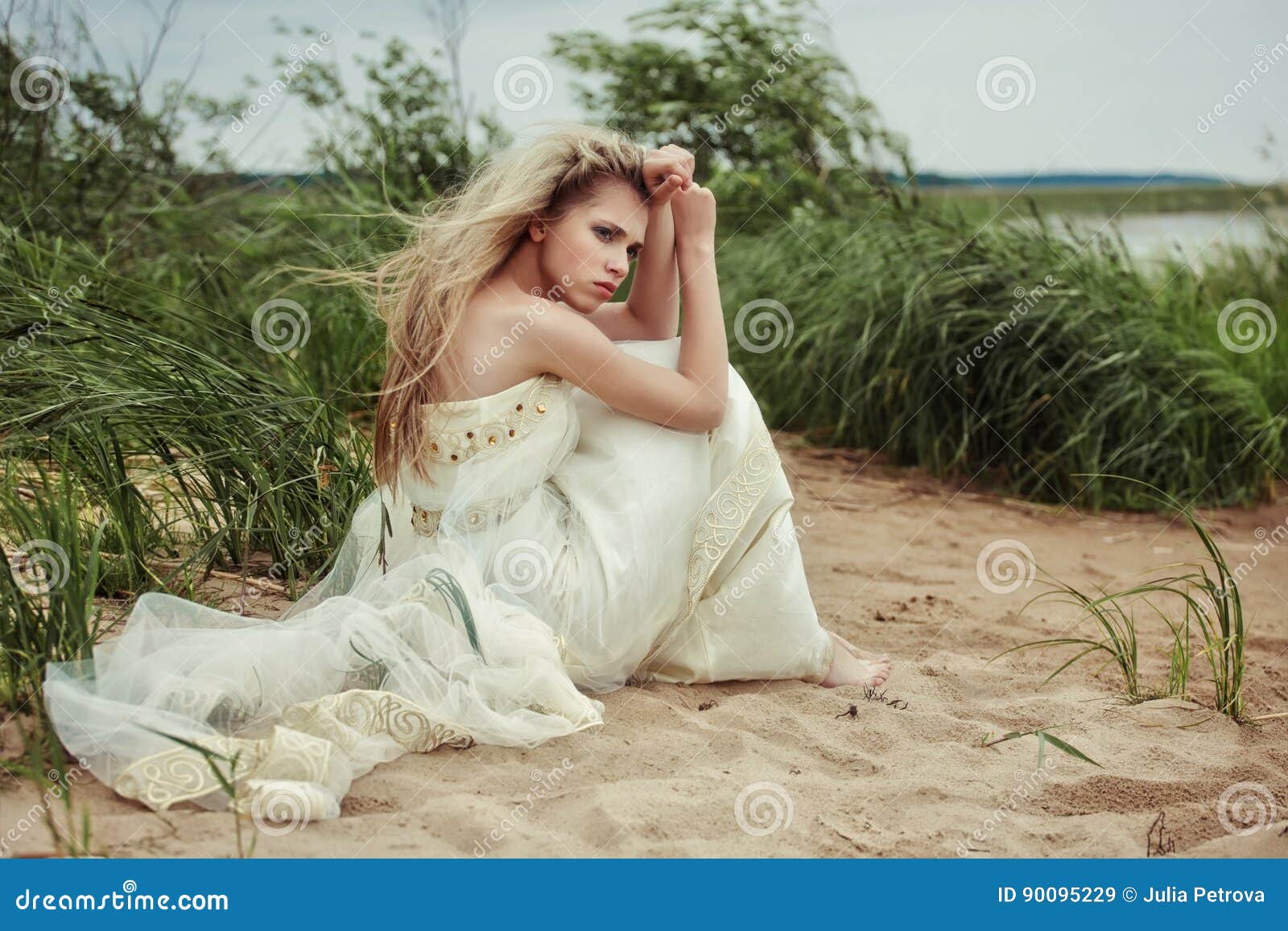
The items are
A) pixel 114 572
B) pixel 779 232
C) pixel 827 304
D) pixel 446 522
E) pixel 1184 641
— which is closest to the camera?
pixel 446 522

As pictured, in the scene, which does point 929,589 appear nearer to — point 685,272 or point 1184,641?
point 1184,641

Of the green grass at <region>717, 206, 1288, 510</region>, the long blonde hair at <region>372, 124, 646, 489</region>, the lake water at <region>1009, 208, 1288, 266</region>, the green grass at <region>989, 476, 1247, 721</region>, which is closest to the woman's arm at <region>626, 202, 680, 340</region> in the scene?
the long blonde hair at <region>372, 124, 646, 489</region>

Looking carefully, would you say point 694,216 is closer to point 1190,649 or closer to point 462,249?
point 462,249

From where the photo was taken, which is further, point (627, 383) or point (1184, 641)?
point (1184, 641)

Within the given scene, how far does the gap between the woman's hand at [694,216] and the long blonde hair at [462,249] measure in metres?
0.09

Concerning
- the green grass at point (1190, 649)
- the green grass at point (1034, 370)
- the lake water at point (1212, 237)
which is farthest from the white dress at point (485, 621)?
the lake water at point (1212, 237)

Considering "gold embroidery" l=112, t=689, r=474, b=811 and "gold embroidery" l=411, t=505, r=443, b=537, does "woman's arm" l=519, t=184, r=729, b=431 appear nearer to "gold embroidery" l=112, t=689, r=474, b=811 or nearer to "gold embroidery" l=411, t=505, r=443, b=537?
"gold embroidery" l=411, t=505, r=443, b=537

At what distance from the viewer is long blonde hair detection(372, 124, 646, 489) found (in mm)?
2648

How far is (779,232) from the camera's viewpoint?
6.14 metres

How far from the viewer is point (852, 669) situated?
9.25 feet

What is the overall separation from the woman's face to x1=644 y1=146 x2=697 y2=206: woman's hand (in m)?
0.05

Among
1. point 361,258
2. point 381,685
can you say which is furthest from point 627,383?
point 361,258

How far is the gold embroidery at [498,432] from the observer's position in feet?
8.63

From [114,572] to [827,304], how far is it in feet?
10.9
